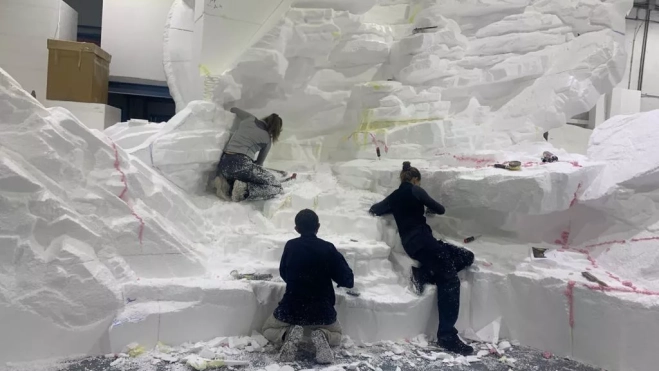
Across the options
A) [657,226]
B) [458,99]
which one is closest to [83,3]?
[458,99]

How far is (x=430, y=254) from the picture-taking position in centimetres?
382

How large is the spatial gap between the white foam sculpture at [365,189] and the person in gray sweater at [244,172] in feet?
0.46

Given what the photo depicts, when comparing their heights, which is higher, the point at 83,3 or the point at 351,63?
the point at 83,3

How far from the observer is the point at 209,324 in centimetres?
336

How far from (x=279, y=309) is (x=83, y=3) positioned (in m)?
8.72

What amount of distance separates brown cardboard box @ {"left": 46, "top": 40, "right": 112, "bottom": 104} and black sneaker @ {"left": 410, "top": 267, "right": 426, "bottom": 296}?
5.37m

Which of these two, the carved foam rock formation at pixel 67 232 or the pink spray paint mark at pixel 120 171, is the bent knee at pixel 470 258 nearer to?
the carved foam rock formation at pixel 67 232

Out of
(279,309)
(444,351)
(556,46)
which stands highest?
(556,46)

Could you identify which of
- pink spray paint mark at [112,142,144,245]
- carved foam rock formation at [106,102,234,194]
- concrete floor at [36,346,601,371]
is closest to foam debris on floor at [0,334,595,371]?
concrete floor at [36,346,601,371]

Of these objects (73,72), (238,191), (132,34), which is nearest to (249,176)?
(238,191)

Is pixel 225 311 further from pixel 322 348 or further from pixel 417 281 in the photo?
pixel 417 281

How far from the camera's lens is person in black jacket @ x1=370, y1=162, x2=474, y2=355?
12.0 feet

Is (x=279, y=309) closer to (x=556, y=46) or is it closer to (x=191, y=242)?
(x=191, y=242)

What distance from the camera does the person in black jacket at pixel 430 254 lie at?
366cm
